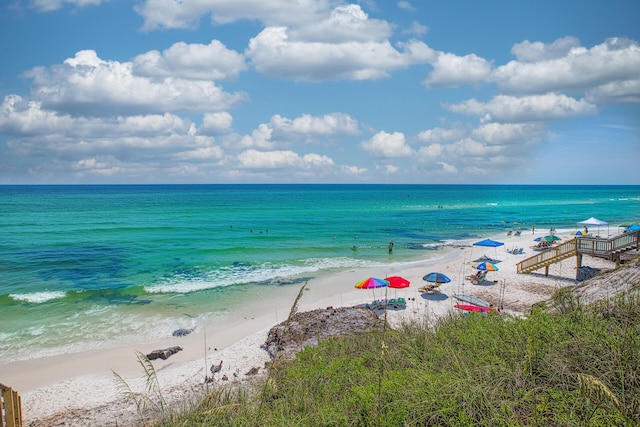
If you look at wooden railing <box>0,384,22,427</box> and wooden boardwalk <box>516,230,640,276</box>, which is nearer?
wooden railing <box>0,384,22,427</box>

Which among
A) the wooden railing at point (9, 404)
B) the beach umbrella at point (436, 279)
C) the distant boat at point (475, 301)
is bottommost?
the distant boat at point (475, 301)

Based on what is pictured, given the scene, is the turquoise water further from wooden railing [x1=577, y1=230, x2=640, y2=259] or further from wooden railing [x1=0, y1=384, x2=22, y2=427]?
wooden railing [x1=577, y1=230, x2=640, y2=259]

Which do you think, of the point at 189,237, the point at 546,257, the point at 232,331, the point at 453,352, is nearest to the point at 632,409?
the point at 453,352

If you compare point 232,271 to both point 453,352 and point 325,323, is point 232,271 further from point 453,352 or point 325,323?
point 453,352

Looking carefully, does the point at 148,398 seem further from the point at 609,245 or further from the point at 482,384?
the point at 609,245

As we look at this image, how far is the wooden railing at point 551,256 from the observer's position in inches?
941

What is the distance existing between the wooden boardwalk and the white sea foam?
28546 millimetres

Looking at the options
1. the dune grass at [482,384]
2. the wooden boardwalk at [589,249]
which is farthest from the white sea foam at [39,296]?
the wooden boardwalk at [589,249]

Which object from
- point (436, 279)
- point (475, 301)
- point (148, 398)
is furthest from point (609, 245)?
point (148, 398)

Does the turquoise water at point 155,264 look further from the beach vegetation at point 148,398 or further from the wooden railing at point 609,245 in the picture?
the wooden railing at point 609,245

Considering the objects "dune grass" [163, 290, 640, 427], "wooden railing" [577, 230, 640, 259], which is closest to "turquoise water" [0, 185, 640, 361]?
"wooden railing" [577, 230, 640, 259]

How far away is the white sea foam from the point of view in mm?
21406

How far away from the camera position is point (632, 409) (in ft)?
14.2

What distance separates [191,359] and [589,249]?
22454mm
